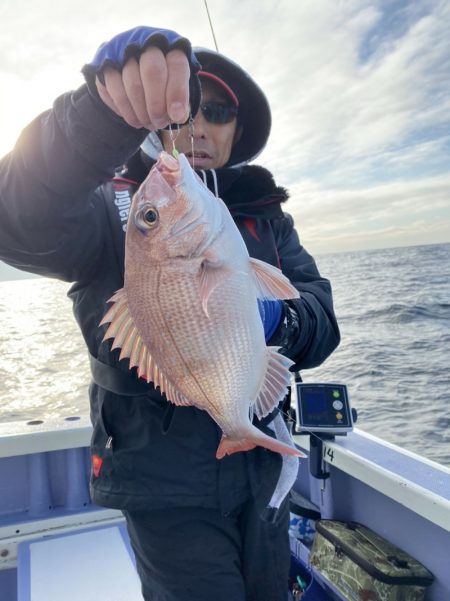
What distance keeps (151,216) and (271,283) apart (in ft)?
1.43

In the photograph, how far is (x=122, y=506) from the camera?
180 cm

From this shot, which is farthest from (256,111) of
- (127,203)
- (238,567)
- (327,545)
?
(327,545)

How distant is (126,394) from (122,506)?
0.41 m

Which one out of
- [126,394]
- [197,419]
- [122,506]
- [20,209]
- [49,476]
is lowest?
[49,476]

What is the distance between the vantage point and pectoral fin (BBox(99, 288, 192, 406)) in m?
1.57

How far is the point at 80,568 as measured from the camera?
2953 millimetres

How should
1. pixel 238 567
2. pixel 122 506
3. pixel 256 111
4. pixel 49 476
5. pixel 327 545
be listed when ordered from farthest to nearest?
1. pixel 49 476
2. pixel 327 545
3. pixel 256 111
4. pixel 238 567
5. pixel 122 506

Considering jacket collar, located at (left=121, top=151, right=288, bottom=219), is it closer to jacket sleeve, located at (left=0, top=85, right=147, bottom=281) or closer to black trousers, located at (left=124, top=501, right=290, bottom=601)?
jacket sleeve, located at (left=0, top=85, right=147, bottom=281)

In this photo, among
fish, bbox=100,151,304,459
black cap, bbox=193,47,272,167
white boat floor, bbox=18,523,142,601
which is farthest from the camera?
white boat floor, bbox=18,523,142,601

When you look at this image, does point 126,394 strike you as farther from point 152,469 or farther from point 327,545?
point 327,545

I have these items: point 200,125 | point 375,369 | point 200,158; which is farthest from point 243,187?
point 375,369

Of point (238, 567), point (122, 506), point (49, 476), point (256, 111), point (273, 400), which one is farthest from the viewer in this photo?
point (49, 476)

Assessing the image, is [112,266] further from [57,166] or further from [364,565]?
[364,565]

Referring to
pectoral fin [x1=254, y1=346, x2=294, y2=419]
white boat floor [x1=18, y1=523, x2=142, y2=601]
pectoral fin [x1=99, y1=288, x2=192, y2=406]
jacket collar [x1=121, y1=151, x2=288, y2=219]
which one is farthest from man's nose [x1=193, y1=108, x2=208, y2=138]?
white boat floor [x1=18, y1=523, x2=142, y2=601]
